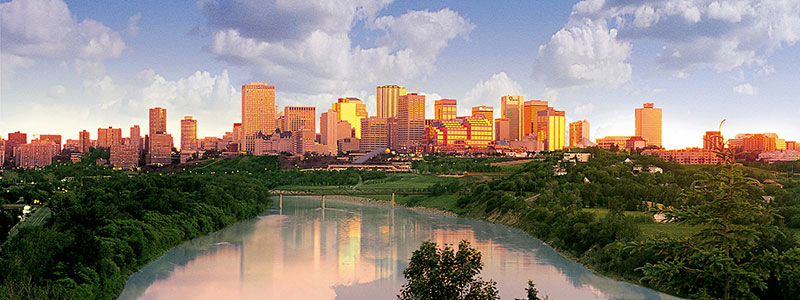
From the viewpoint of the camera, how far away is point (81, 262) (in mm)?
34844

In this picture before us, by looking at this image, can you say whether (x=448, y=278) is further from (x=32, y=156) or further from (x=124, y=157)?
(x=32, y=156)

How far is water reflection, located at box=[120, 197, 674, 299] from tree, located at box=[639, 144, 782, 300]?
24349 millimetres

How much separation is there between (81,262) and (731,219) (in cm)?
3389

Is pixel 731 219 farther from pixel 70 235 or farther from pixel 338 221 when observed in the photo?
pixel 338 221

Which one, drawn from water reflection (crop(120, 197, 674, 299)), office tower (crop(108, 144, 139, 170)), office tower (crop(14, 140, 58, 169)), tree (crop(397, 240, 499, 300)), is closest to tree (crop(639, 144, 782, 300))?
tree (crop(397, 240, 499, 300))

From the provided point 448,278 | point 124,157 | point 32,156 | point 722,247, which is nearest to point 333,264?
point 448,278

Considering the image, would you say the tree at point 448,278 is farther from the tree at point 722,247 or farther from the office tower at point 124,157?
the office tower at point 124,157

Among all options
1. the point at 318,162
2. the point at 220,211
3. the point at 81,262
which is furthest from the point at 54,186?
the point at 318,162

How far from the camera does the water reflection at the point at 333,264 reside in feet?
129

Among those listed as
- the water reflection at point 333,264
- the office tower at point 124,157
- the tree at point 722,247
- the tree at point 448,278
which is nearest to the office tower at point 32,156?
the office tower at point 124,157

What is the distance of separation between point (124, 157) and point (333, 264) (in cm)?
11731

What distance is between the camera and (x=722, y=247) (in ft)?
45.8

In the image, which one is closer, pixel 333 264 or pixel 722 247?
pixel 722 247

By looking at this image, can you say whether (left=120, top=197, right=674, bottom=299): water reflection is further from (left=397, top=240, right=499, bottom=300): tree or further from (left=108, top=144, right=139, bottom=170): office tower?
(left=108, top=144, right=139, bottom=170): office tower
